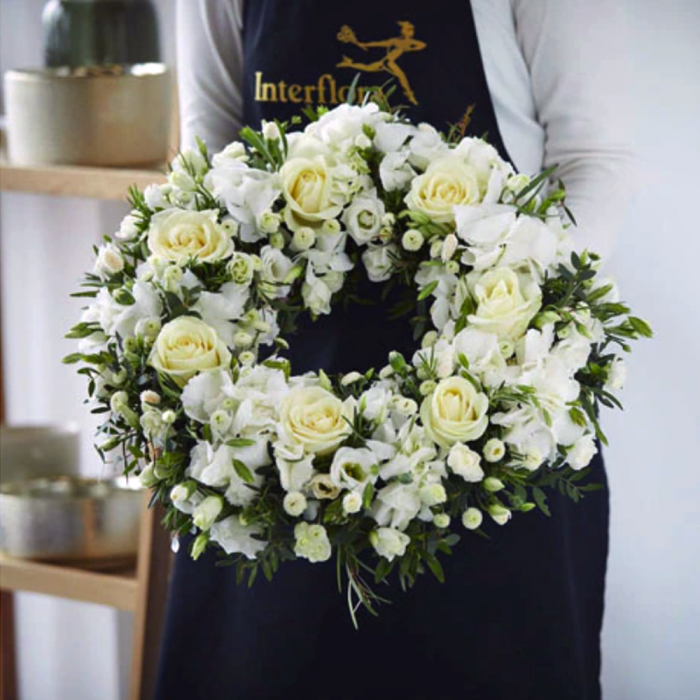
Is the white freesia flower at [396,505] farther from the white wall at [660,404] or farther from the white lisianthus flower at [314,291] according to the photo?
the white wall at [660,404]

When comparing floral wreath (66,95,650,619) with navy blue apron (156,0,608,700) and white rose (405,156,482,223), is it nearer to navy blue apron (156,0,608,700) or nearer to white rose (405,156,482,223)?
white rose (405,156,482,223)

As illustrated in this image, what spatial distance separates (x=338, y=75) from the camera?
1543mm

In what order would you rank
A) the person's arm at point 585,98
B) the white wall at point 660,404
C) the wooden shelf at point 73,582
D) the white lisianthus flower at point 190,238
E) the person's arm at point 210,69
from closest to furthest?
the white lisianthus flower at point 190,238
the person's arm at point 585,98
the person's arm at point 210,69
the white wall at point 660,404
the wooden shelf at point 73,582

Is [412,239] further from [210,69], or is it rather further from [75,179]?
[75,179]

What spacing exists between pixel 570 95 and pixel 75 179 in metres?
0.82

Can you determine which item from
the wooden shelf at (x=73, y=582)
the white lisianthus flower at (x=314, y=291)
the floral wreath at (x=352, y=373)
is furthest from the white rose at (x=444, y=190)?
the wooden shelf at (x=73, y=582)

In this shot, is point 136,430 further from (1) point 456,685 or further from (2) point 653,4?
(2) point 653,4

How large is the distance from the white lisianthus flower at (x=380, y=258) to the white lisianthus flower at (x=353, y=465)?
0.23 meters

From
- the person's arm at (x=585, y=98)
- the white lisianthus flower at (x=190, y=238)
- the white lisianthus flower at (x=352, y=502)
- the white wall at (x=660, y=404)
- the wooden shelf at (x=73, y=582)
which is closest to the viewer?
the white lisianthus flower at (x=352, y=502)

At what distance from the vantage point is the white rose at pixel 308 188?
1151 millimetres

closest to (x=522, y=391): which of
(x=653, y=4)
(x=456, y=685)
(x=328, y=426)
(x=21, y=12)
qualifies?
(x=328, y=426)

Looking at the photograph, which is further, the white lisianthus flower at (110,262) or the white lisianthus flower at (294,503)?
the white lisianthus flower at (110,262)

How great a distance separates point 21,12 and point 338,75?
1.14 metres

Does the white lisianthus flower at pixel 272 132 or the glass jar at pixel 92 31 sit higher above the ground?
the glass jar at pixel 92 31
